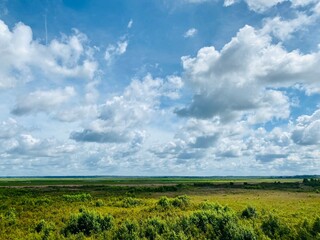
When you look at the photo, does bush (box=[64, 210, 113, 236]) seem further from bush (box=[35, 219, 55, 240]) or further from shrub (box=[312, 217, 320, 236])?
shrub (box=[312, 217, 320, 236])

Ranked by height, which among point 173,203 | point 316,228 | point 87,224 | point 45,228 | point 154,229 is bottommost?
point 45,228

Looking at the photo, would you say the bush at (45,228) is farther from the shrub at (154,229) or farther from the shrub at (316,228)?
the shrub at (316,228)

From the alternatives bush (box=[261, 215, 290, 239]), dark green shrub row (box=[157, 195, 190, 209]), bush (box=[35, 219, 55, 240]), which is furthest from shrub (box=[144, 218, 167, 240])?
dark green shrub row (box=[157, 195, 190, 209])

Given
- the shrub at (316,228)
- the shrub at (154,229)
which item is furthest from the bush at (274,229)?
the shrub at (154,229)

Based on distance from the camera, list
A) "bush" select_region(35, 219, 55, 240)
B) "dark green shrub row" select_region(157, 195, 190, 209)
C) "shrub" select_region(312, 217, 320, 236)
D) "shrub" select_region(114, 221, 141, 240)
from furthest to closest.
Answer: "dark green shrub row" select_region(157, 195, 190, 209) < "bush" select_region(35, 219, 55, 240) < "shrub" select_region(114, 221, 141, 240) < "shrub" select_region(312, 217, 320, 236)

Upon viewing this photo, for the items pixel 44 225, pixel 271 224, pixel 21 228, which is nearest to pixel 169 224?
pixel 271 224

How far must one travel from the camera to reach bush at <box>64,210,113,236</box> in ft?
89.6

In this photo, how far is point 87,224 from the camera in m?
27.8

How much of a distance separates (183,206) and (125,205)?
1009 cm

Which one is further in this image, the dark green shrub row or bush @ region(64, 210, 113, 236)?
the dark green shrub row

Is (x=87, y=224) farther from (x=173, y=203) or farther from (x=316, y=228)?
(x=173, y=203)

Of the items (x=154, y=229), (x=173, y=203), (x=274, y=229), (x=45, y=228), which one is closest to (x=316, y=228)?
(x=274, y=229)

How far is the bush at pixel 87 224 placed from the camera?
2730cm

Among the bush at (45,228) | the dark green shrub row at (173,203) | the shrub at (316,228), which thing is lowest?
the bush at (45,228)
